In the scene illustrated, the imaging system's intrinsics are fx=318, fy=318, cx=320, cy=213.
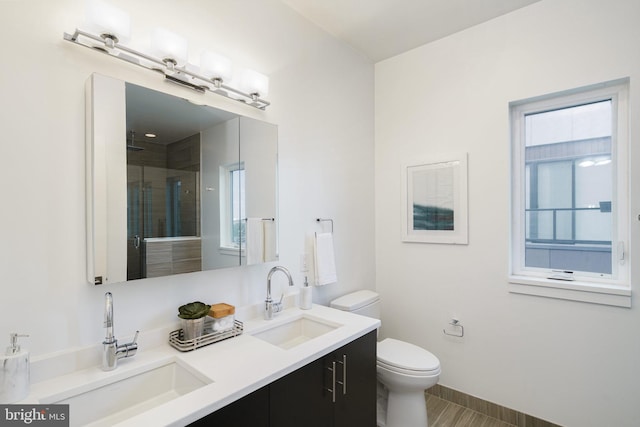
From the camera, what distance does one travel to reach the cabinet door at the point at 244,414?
0.99m

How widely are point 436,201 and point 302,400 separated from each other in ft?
5.60

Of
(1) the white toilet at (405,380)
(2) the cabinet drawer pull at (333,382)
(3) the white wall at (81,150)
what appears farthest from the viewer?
(1) the white toilet at (405,380)

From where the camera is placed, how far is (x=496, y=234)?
7.09 ft

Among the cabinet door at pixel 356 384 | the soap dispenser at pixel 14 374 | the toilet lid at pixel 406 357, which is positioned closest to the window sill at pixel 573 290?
the toilet lid at pixel 406 357

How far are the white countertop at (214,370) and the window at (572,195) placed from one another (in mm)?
1351

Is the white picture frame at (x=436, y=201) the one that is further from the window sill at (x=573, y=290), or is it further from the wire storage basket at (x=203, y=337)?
the wire storage basket at (x=203, y=337)

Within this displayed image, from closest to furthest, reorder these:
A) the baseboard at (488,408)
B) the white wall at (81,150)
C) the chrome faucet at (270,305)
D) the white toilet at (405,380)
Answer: the white wall at (81,150), the chrome faucet at (270,305), the white toilet at (405,380), the baseboard at (488,408)

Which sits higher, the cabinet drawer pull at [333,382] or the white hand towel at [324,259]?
the white hand towel at [324,259]

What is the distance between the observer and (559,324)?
76.5 inches

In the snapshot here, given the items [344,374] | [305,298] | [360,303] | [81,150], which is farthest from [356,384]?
[81,150]

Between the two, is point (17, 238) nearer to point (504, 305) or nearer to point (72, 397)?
point (72, 397)

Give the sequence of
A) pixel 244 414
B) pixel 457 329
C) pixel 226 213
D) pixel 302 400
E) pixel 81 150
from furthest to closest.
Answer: pixel 457 329 < pixel 226 213 < pixel 302 400 < pixel 81 150 < pixel 244 414

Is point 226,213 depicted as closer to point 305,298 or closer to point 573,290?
point 305,298

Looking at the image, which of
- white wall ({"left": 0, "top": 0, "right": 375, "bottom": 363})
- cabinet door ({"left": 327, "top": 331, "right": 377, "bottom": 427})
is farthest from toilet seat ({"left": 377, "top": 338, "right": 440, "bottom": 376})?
white wall ({"left": 0, "top": 0, "right": 375, "bottom": 363})
